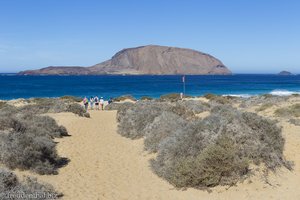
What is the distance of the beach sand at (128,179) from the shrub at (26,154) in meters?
0.30

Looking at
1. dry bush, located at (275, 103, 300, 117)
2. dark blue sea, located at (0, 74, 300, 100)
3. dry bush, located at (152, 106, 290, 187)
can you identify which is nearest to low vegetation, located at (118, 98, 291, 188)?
dry bush, located at (152, 106, 290, 187)

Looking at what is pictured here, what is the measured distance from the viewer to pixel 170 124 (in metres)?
16.0

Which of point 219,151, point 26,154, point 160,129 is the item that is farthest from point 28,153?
point 160,129

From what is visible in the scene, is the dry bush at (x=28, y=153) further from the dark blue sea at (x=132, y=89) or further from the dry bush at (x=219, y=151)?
the dark blue sea at (x=132, y=89)

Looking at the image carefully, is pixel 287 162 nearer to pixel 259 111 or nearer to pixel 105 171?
pixel 105 171

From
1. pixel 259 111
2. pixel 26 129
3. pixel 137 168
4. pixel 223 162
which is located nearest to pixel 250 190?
pixel 223 162

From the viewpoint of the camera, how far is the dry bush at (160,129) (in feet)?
50.4

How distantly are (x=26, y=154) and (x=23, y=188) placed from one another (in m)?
2.78

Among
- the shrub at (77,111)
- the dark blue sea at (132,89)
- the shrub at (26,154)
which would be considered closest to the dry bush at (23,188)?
the shrub at (26,154)

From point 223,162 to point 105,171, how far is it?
166 inches

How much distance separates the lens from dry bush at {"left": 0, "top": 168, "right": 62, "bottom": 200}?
327 inches

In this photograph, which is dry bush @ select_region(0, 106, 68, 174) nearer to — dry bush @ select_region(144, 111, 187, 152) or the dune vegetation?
the dune vegetation

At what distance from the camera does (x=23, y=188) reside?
876 cm

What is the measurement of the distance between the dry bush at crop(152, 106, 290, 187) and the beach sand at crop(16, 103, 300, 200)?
1.00 ft
